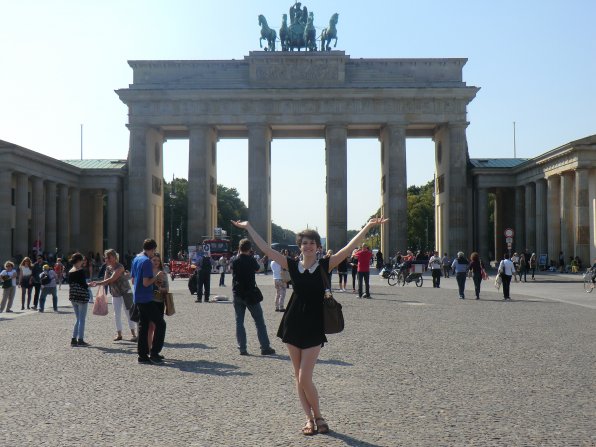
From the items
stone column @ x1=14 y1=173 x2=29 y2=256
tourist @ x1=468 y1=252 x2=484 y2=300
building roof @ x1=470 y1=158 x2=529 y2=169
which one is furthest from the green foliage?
tourist @ x1=468 y1=252 x2=484 y2=300

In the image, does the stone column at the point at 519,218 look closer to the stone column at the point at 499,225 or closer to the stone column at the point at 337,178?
the stone column at the point at 499,225

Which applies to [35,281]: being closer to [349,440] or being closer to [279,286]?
[279,286]

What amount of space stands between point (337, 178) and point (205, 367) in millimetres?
64594

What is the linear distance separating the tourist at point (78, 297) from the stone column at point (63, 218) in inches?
2417

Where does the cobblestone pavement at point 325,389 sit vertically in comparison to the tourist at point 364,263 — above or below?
below

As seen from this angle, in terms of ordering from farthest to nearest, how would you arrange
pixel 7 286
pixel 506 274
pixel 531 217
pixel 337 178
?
pixel 337 178 < pixel 531 217 < pixel 506 274 < pixel 7 286

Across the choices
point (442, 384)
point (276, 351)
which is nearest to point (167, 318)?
point (276, 351)

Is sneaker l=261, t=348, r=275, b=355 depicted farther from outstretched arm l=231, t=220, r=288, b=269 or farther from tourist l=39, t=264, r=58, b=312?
tourist l=39, t=264, r=58, b=312

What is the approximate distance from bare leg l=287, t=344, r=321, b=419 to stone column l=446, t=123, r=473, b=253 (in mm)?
69183

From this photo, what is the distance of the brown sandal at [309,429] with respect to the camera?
8648 mm

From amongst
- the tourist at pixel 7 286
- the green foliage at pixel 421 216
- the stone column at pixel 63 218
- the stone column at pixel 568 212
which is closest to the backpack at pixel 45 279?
the tourist at pixel 7 286

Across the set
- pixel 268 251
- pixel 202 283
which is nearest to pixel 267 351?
pixel 268 251

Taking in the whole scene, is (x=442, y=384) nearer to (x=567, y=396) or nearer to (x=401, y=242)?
(x=567, y=396)

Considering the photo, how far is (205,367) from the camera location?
13.5 metres
